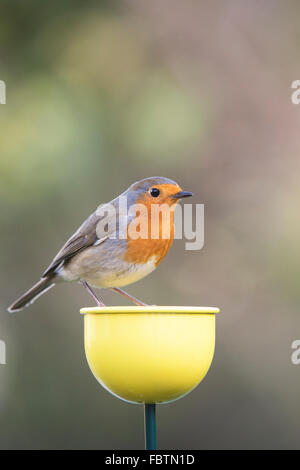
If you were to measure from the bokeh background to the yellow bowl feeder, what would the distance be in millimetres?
2768

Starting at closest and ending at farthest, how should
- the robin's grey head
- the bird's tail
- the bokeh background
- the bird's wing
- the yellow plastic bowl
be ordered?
the yellow plastic bowl
the robin's grey head
the bird's wing
the bird's tail
the bokeh background

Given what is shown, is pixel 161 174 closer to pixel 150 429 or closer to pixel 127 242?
pixel 127 242

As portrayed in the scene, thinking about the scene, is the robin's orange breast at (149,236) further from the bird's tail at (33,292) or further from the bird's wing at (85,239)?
the bird's tail at (33,292)

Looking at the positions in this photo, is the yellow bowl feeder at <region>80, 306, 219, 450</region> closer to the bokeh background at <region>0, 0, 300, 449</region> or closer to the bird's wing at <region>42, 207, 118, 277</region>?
the bird's wing at <region>42, 207, 118, 277</region>

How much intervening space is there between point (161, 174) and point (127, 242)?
2771 mm

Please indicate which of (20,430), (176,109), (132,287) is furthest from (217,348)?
(176,109)

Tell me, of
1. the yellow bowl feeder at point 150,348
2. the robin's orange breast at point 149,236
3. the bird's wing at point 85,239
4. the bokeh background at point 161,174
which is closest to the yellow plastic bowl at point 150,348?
the yellow bowl feeder at point 150,348

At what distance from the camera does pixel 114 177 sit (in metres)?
5.55

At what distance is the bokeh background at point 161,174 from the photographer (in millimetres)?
5215

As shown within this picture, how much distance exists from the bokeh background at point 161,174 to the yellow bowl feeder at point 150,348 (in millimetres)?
2768

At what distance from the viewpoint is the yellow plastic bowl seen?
228 centimetres

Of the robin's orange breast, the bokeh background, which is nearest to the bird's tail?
the robin's orange breast

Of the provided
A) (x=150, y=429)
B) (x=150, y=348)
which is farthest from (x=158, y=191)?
(x=150, y=429)
